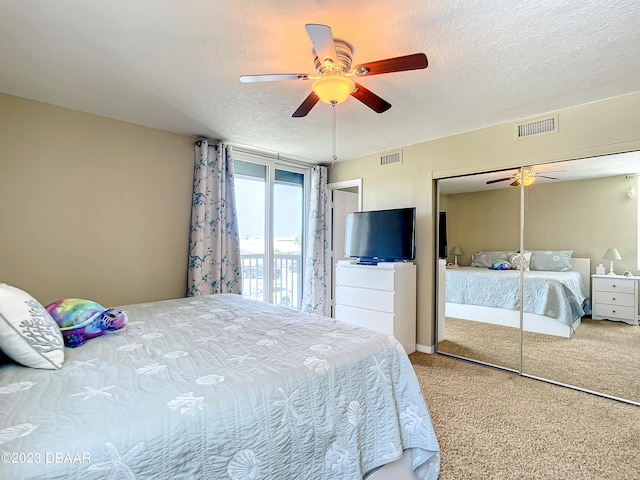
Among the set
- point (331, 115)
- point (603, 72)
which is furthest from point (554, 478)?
point (331, 115)

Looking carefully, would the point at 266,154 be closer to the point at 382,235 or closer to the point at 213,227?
the point at 213,227

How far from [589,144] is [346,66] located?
222cm

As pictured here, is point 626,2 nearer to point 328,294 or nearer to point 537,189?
point 537,189

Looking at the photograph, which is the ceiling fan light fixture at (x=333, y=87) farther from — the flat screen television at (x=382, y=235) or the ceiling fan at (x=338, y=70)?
the flat screen television at (x=382, y=235)

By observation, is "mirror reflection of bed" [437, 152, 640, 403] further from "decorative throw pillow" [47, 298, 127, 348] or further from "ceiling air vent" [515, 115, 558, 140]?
"decorative throw pillow" [47, 298, 127, 348]

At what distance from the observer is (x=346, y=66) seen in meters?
1.89

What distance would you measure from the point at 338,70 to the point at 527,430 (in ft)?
8.51

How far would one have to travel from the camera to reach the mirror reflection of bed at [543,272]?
2.63m

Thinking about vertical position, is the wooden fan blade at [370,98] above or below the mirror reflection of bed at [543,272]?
above

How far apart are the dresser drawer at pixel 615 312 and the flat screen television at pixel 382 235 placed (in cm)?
165

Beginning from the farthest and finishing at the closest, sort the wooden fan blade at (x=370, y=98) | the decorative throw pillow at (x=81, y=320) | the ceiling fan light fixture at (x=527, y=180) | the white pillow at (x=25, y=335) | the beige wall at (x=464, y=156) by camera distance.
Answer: the ceiling fan light fixture at (x=527, y=180) → the beige wall at (x=464, y=156) → the wooden fan blade at (x=370, y=98) → the decorative throw pillow at (x=81, y=320) → the white pillow at (x=25, y=335)

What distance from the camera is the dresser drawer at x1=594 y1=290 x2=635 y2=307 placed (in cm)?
262

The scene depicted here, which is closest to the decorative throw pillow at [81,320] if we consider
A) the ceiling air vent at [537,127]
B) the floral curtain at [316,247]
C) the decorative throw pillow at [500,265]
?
the floral curtain at [316,247]

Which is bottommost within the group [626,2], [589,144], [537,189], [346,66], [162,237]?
[162,237]
